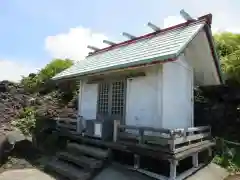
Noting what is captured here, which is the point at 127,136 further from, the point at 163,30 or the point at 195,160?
the point at 163,30

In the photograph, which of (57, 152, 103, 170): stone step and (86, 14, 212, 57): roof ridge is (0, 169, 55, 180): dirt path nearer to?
(57, 152, 103, 170): stone step

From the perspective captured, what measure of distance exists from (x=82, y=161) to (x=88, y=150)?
0.68 m

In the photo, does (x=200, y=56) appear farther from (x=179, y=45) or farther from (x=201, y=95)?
(x=201, y=95)

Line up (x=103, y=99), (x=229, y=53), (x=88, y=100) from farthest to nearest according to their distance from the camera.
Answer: (x=229, y=53) < (x=88, y=100) < (x=103, y=99)

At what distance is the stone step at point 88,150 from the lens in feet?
27.8

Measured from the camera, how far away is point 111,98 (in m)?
10.1

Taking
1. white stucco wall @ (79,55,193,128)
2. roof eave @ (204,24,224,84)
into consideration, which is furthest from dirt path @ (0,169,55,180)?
roof eave @ (204,24,224,84)

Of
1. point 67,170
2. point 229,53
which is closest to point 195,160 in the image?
point 67,170

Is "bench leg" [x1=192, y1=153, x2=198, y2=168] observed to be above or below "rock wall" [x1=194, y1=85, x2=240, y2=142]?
below

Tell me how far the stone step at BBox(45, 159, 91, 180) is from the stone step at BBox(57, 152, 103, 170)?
0.17 meters

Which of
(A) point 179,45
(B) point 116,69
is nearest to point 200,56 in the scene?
(A) point 179,45

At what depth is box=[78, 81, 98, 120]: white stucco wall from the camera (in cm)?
1101

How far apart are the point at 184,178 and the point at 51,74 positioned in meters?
15.4

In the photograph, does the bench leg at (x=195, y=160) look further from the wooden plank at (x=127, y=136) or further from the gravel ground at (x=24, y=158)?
the gravel ground at (x=24, y=158)
